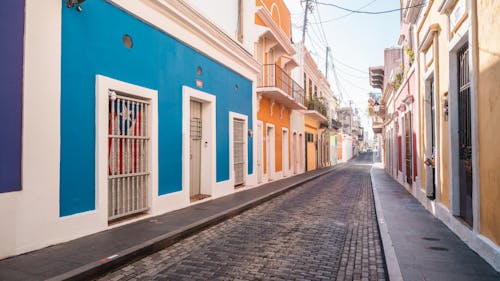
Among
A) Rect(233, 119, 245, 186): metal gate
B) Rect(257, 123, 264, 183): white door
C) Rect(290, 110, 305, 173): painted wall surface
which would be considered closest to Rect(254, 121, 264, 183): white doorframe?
Rect(257, 123, 264, 183): white door

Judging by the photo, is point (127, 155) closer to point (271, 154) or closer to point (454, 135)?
point (454, 135)

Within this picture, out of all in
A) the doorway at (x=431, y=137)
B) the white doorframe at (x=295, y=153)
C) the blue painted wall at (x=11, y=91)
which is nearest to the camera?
the blue painted wall at (x=11, y=91)

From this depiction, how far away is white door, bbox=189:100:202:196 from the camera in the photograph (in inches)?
383

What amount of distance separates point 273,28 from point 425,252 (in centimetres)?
1347

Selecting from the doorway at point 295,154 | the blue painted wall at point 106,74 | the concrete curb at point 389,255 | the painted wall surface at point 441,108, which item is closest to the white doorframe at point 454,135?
the painted wall surface at point 441,108

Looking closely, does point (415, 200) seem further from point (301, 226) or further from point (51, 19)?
point (51, 19)

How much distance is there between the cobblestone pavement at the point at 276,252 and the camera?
13.8ft

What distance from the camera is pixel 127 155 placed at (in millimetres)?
6574

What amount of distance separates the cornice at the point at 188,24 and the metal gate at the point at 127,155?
177 centimetres

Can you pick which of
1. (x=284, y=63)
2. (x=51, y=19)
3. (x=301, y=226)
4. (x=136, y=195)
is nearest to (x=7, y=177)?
(x=51, y=19)

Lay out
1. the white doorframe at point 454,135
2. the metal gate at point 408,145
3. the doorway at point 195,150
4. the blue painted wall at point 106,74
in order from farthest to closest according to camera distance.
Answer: the metal gate at point 408,145 → the doorway at point 195,150 → the white doorframe at point 454,135 → the blue painted wall at point 106,74

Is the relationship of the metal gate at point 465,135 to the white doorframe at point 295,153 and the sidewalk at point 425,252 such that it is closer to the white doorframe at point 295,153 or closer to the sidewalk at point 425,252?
the sidewalk at point 425,252

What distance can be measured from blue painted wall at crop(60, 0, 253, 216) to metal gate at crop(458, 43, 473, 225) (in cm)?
580

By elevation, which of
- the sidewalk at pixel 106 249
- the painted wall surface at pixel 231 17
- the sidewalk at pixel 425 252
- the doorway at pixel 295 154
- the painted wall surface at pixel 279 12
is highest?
the painted wall surface at pixel 279 12
